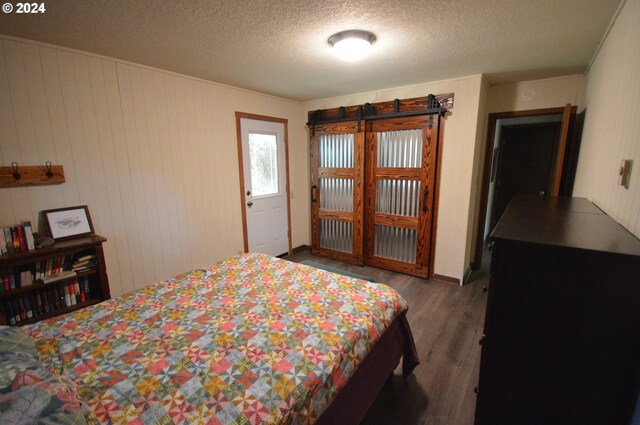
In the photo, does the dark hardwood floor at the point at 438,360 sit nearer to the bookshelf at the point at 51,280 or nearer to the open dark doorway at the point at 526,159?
the open dark doorway at the point at 526,159

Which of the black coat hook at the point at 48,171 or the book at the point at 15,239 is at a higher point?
the black coat hook at the point at 48,171

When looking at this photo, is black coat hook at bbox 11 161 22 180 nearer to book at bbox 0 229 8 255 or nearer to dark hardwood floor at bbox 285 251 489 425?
book at bbox 0 229 8 255

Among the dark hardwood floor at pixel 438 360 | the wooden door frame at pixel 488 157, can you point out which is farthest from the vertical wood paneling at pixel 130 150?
the wooden door frame at pixel 488 157

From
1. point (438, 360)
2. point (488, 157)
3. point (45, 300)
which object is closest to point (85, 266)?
point (45, 300)

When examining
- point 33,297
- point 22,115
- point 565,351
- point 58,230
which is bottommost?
point 33,297

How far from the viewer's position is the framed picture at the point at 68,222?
2.18 m

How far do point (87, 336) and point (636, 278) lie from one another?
224 cm

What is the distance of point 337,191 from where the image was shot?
412 cm

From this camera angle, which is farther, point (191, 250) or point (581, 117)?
point (191, 250)

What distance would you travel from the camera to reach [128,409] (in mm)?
958

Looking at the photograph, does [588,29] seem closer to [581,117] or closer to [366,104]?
[581,117]

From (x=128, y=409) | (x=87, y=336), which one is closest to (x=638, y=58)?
(x=128, y=409)

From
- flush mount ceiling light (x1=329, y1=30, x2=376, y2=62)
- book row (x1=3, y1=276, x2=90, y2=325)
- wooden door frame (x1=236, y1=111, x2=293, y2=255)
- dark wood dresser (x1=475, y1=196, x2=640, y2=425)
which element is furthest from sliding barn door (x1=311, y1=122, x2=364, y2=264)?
book row (x1=3, y1=276, x2=90, y2=325)

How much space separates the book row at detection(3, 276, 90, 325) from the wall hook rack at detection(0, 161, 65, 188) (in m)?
0.81
